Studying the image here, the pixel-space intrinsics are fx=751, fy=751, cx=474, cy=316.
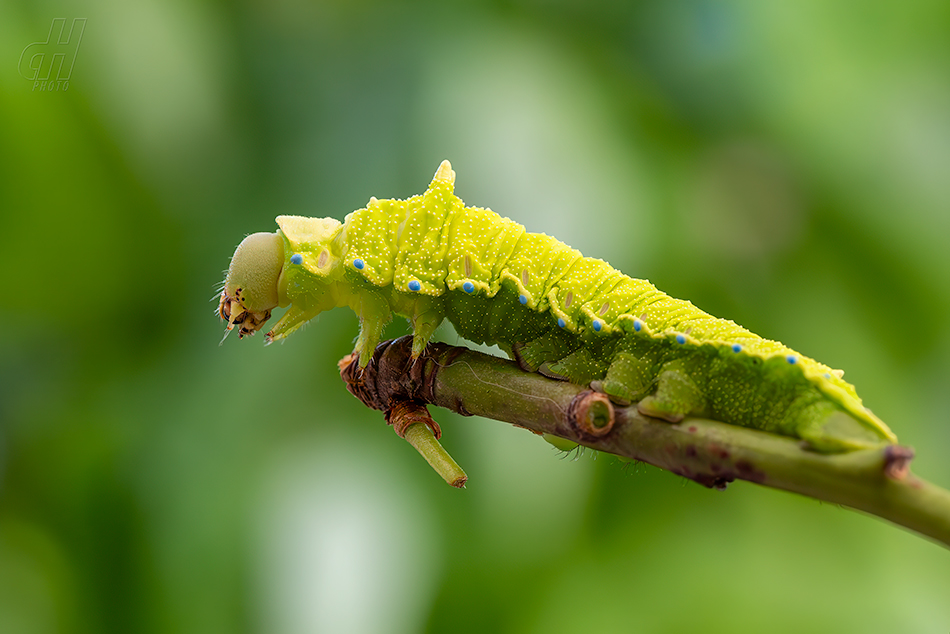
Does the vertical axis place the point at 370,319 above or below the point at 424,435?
above

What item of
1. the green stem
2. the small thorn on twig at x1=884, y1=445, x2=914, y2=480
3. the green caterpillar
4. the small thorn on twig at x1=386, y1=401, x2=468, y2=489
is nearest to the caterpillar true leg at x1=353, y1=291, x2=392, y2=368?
the green caterpillar

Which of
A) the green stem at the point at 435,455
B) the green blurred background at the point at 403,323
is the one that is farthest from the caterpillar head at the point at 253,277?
the green blurred background at the point at 403,323

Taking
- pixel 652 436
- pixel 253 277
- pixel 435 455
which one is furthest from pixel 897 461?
pixel 253 277

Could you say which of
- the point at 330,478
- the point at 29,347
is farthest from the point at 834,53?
the point at 29,347

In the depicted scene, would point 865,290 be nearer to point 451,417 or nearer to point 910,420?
point 910,420

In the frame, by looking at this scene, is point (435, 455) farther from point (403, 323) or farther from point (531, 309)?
point (403, 323)

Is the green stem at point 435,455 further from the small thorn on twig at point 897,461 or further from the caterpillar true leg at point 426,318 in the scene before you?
the small thorn on twig at point 897,461
